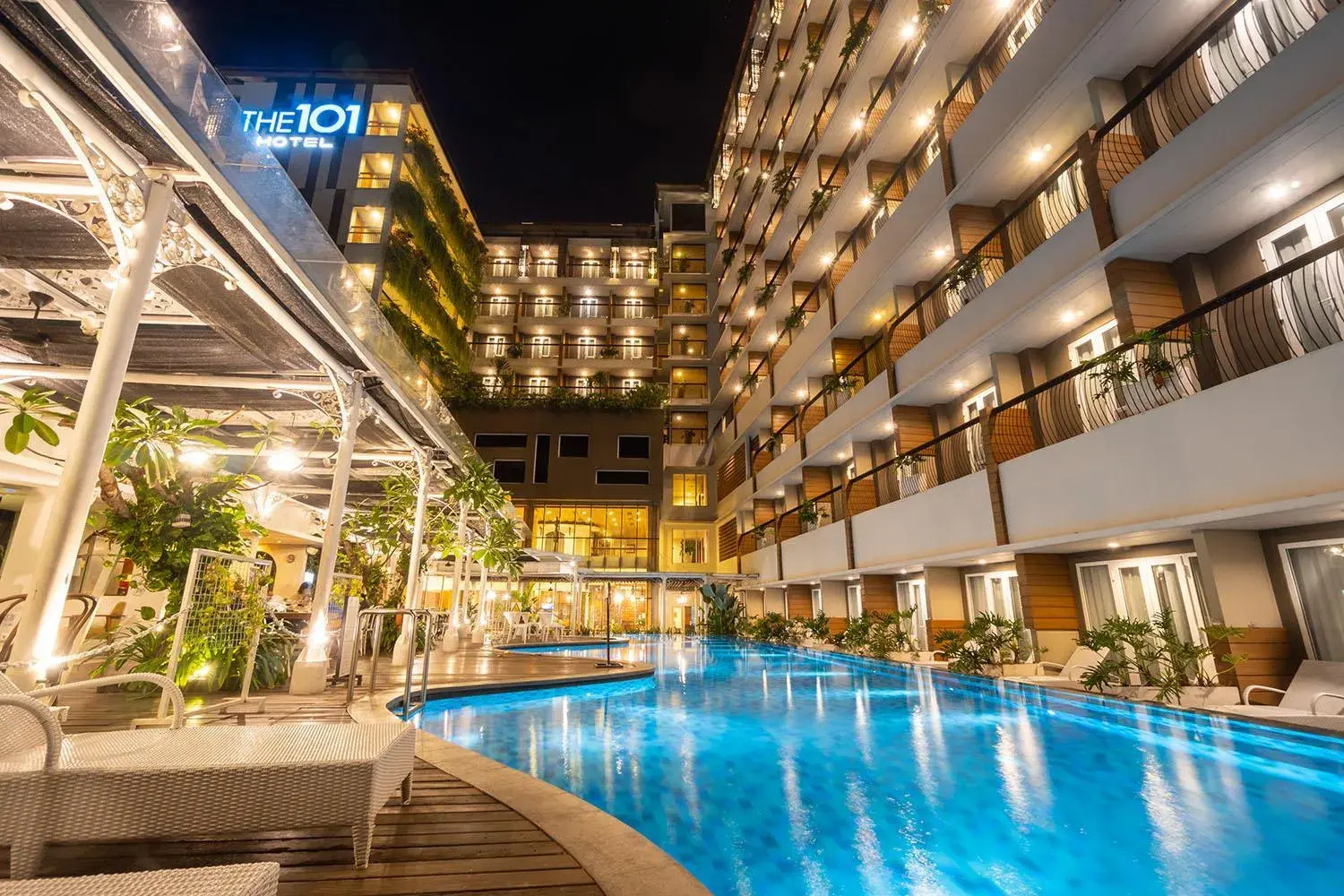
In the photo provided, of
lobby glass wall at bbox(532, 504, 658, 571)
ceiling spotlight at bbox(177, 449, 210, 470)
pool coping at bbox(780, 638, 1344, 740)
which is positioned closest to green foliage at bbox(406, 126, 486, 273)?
lobby glass wall at bbox(532, 504, 658, 571)

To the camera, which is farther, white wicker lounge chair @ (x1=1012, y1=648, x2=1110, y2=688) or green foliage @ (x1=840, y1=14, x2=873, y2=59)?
green foliage @ (x1=840, y1=14, x2=873, y2=59)

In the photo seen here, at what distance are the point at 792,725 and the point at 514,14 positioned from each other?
196ft

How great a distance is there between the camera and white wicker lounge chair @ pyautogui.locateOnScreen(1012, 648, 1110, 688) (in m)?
10.0

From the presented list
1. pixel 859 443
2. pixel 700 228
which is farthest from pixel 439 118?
pixel 859 443

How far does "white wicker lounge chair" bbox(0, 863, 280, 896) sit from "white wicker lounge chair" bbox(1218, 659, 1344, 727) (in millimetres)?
9197

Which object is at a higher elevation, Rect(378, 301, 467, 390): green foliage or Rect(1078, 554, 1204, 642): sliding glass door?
Rect(378, 301, 467, 390): green foliage

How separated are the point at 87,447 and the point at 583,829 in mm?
4006

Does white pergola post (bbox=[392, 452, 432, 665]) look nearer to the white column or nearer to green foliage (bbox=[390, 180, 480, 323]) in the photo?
the white column

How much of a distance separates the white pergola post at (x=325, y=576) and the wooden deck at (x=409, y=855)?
15.6ft

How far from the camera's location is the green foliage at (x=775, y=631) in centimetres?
2188

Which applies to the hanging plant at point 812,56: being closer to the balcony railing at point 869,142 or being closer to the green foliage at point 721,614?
the balcony railing at point 869,142

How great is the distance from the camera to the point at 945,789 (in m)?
4.91

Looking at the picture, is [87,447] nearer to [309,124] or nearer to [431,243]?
[431,243]

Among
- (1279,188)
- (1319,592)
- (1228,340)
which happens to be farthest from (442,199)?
(1319,592)
